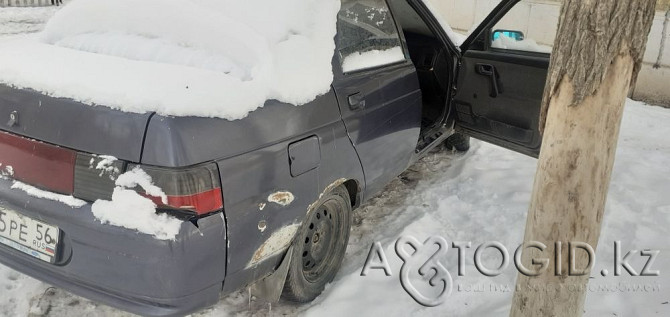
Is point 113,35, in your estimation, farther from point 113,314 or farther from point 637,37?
point 637,37

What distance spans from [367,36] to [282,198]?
4.20 feet

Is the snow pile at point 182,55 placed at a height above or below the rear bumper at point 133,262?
above

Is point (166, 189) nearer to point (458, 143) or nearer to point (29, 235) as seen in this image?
point (29, 235)

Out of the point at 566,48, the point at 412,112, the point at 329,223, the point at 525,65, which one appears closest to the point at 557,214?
the point at 566,48

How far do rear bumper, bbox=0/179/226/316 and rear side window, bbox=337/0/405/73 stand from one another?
4.10ft

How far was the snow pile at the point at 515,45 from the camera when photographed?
13.1ft

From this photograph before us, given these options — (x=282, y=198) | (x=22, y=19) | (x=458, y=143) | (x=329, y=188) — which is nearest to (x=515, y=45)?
(x=458, y=143)

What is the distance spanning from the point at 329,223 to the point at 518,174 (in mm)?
2258

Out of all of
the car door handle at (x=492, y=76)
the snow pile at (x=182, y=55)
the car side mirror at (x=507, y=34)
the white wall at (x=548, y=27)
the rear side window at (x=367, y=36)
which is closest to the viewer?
the snow pile at (x=182, y=55)

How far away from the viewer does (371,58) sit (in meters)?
3.14

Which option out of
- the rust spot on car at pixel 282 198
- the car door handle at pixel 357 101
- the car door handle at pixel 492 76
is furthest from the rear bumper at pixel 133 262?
the car door handle at pixel 492 76

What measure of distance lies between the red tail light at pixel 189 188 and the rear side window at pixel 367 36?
109 centimetres

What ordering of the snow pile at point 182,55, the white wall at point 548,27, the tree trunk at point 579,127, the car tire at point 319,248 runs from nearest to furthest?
the tree trunk at point 579,127 < the snow pile at point 182,55 < the car tire at point 319,248 < the white wall at point 548,27

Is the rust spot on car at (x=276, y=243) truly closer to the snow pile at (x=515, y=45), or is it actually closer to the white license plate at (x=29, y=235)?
the white license plate at (x=29, y=235)
